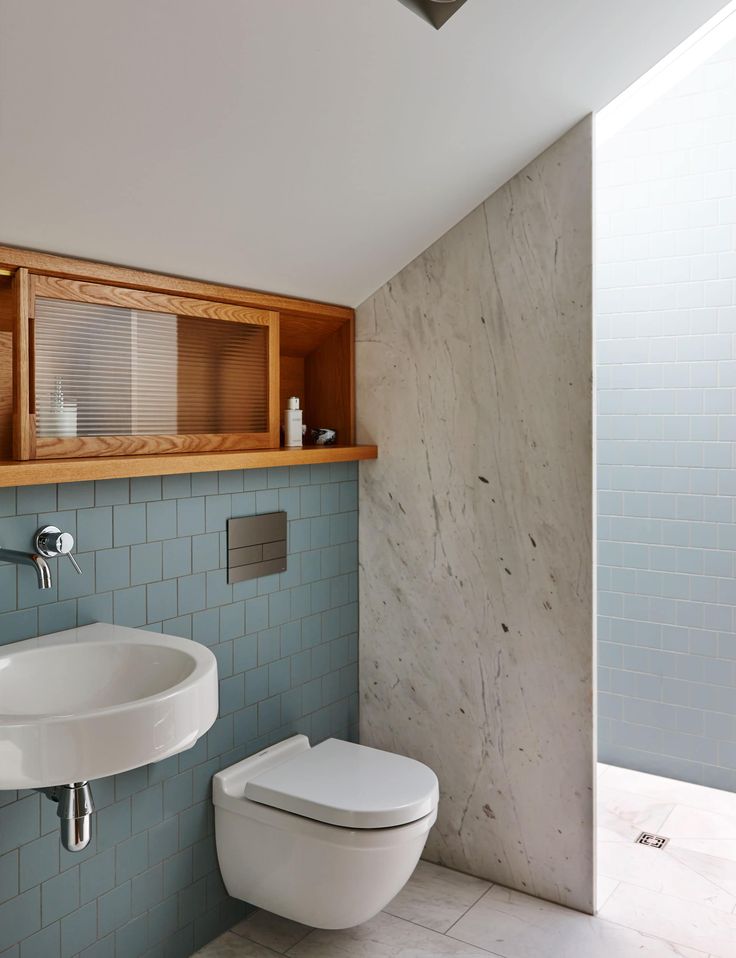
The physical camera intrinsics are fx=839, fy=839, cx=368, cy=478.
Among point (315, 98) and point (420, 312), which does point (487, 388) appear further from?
point (315, 98)

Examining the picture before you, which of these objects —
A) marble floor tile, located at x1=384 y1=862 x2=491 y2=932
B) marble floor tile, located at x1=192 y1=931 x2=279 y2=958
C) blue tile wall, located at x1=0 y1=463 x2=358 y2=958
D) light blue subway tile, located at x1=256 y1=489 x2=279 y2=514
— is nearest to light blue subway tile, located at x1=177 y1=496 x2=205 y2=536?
blue tile wall, located at x1=0 y1=463 x2=358 y2=958

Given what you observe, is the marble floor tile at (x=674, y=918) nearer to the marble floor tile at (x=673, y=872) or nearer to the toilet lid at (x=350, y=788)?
the marble floor tile at (x=673, y=872)

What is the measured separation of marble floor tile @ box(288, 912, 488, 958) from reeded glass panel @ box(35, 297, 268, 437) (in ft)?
4.58

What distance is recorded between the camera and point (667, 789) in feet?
10.3

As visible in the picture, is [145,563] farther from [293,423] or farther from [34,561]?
[293,423]

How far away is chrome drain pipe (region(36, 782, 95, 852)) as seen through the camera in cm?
163

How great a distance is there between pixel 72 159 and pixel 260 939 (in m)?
1.98

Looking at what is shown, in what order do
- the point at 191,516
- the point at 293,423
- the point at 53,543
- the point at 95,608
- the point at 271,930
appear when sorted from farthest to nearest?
1. the point at 293,423
2. the point at 271,930
3. the point at 191,516
4. the point at 95,608
5. the point at 53,543

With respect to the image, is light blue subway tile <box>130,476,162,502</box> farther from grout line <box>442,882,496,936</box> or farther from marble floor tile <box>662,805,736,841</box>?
marble floor tile <box>662,805,736,841</box>

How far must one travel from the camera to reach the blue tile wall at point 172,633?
1.81 meters

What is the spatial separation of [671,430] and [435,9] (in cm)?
191

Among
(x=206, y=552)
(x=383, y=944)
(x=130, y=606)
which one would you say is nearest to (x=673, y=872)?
(x=383, y=944)

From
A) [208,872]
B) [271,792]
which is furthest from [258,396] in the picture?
[208,872]

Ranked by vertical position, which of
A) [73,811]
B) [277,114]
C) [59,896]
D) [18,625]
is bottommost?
[59,896]
